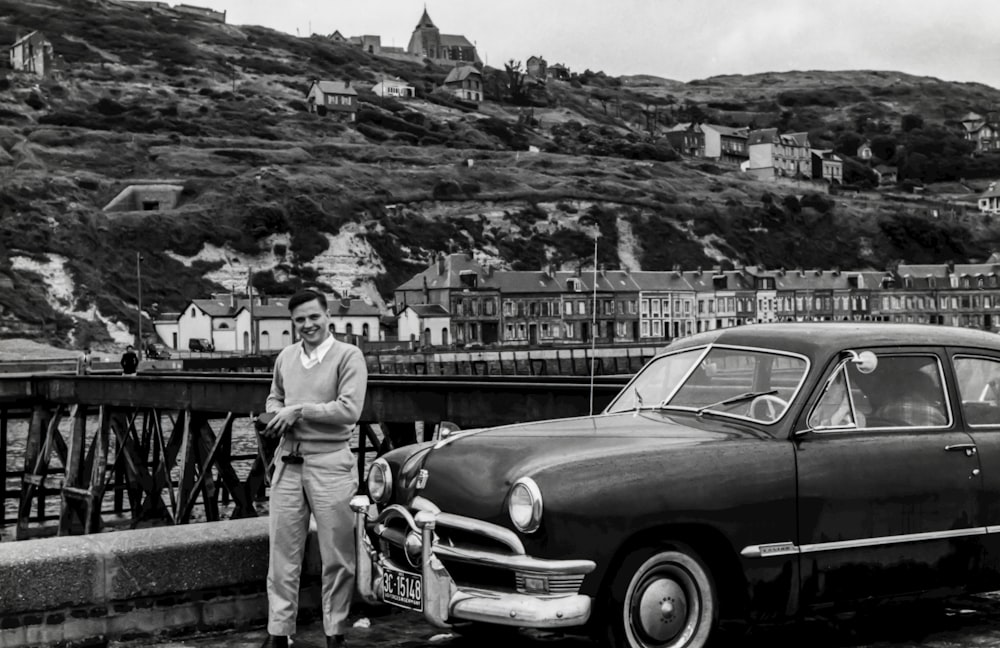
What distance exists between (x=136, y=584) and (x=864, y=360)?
4.85 metres

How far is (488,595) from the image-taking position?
6566 mm

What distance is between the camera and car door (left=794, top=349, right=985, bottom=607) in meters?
7.09

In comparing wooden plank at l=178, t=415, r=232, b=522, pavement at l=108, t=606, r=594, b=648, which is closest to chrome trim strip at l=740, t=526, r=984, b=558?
pavement at l=108, t=606, r=594, b=648

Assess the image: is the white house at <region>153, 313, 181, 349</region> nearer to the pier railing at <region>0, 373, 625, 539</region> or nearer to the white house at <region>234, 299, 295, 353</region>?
the white house at <region>234, 299, 295, 353</region>

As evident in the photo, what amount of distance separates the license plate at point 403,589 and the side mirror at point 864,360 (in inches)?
119

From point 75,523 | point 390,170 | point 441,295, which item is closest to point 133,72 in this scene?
point 390,170

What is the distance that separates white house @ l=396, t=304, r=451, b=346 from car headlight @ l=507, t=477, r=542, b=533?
98.0 meters

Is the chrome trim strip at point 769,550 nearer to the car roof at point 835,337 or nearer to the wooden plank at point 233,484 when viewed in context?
the car roof at point 835,337

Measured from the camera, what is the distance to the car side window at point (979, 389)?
25.7 feet

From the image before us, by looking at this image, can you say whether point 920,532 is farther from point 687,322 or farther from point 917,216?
point 917,216

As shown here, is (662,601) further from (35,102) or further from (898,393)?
(35,102)

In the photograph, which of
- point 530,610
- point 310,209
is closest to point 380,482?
point 530,610

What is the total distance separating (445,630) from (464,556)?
147 cm

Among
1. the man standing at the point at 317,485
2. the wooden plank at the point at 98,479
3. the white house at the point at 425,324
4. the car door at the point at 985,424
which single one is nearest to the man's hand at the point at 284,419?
the man standing at the point at 317,485
